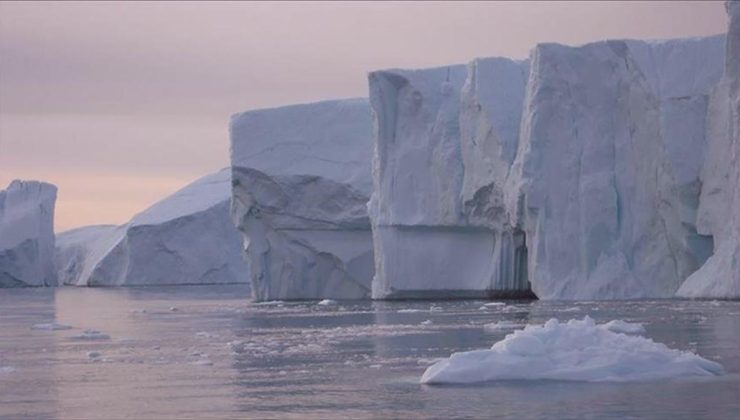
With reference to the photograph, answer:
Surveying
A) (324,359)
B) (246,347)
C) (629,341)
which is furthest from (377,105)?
(629,341)

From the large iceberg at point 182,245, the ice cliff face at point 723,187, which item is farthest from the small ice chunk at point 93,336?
the large iceberg at point 182,245

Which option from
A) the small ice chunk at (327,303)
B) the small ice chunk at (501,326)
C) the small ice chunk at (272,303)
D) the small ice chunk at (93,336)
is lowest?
the small ice chunk at (272,303)

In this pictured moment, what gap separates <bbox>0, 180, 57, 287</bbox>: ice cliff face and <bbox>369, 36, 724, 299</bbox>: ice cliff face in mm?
28465

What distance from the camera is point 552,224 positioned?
81.8 feet

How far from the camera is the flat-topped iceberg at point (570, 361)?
10.3 meters

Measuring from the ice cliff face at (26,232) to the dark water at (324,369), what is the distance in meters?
31.7

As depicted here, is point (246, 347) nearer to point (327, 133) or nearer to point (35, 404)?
point (35, 404)

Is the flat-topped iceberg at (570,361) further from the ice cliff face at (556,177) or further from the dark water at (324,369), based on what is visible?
the ice cliff face at (556,177)

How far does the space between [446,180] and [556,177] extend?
3.35 meters

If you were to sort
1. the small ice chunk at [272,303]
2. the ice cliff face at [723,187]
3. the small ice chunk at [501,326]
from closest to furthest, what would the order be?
the small ice chunk at [501,326], the ice cliff face at [723,187], the small ice chunk at [272,303]

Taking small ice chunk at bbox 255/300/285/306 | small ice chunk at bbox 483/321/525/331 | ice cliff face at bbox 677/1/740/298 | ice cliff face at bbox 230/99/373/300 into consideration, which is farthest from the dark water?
ice cliff face at bbox 230/99/373/300

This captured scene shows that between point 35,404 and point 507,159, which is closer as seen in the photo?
point 35,404

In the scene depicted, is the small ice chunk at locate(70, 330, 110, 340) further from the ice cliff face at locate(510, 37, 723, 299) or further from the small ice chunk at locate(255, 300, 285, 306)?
the small ice chunk at locate(255, 300, 285, 306)

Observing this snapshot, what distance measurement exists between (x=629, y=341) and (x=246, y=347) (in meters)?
5.37
